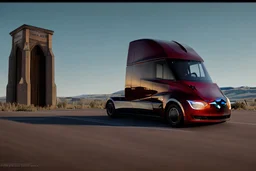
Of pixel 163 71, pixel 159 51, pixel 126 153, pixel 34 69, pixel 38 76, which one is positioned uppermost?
pixel 34 69

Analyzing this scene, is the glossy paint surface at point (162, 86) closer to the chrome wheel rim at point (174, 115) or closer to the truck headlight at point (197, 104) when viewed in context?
the truck headlight at point (197, 104)

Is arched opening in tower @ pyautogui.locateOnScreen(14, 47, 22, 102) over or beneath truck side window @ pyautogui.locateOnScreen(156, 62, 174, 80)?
over

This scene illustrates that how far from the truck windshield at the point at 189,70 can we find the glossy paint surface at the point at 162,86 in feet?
0.43

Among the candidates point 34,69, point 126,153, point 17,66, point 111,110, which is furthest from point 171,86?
point 17,66

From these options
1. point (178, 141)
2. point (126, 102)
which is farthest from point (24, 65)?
point (178, 141)

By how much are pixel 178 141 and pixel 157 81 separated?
362 cm

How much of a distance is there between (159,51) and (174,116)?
2443 mm

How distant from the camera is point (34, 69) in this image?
2238cm

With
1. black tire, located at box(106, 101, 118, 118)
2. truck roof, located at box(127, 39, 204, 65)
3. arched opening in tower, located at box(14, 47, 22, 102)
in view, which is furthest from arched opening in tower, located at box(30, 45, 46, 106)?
truck roof, located at box(127, 39, 204, 65)

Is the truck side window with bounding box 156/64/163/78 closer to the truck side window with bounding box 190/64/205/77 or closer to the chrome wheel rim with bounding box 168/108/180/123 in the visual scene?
the truck side window with bounding box 190/64/205/77

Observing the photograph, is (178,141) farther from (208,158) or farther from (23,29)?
(23,29)

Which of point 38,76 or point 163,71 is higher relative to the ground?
point 38,76

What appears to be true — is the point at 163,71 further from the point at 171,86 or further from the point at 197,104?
the point at 197,104

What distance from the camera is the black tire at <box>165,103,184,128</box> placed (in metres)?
8.10
